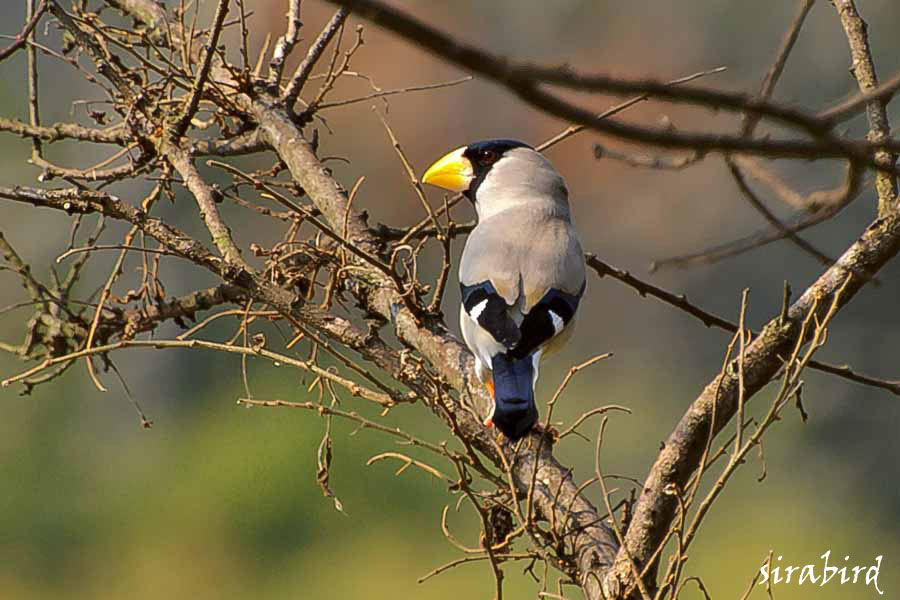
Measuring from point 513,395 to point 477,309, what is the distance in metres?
0.39

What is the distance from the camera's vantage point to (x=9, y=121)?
6.72 feet

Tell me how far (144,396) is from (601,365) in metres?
2.88

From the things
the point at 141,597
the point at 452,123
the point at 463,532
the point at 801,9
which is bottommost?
the point at 801,9

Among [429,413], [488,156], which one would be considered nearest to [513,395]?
[488,156]

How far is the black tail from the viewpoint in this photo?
5.58 feet

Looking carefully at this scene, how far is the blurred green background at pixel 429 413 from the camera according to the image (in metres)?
6.45

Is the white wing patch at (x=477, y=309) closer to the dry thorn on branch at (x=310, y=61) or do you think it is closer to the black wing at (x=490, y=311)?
the black wing at (x=490, y=311)

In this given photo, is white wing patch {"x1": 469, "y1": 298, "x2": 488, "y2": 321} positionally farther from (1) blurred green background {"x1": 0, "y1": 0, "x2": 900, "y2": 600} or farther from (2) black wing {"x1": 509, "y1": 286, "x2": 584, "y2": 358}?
(1) blurred green background {"x1": 0, "y1": 0, "x2": 900, "y2": 600}

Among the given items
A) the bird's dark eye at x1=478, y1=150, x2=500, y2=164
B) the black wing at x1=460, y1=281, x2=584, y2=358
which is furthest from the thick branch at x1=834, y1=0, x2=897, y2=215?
the bird's dark eye at x1=478, y1=150, x2=500, y2=164

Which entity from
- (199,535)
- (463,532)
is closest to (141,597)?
(199,535)

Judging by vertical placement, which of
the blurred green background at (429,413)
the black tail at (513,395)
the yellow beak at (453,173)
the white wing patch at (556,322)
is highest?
the blurred green background at (429,413)

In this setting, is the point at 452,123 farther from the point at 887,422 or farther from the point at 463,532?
the point at 887,422

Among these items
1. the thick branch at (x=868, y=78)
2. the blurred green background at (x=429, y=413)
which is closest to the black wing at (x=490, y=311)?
the thick branch at (x=868, y=78)

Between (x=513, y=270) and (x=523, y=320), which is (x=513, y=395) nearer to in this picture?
(x=523, y=320)
